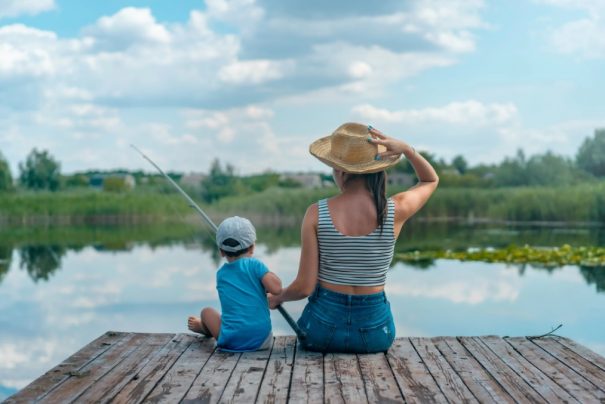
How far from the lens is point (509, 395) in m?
2.78

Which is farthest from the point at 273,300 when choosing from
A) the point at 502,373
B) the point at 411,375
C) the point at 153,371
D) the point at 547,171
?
the point at 547,171

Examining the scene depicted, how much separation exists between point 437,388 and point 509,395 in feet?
0.81

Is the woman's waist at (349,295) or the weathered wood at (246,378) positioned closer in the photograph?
the weathered wood at (246,378)

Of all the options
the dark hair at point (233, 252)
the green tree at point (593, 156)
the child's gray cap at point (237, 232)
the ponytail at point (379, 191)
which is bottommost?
the dark hair at point (233, 252)

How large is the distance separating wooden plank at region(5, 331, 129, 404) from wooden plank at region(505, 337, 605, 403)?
5.98 feet

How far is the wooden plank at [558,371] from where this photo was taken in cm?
283

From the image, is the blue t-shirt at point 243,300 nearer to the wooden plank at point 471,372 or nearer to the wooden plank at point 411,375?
the wooden plank at point 411,375

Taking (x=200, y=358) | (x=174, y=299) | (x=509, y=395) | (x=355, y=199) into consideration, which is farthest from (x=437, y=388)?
(x=174, y=299)

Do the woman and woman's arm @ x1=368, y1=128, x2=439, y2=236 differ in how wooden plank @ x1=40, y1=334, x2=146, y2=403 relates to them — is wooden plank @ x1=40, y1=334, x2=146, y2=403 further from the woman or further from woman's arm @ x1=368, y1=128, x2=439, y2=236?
woman's arm @ x1=368, y1=128, x2=439, y2=236

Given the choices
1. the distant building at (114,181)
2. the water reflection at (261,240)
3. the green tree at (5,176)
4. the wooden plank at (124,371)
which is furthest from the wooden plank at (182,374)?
the green tree at (5,176)

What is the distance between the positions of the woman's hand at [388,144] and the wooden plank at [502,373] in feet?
2.99

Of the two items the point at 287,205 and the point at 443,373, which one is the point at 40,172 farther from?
the point at 443,373

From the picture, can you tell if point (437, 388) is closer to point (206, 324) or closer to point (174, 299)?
point (206, 324)

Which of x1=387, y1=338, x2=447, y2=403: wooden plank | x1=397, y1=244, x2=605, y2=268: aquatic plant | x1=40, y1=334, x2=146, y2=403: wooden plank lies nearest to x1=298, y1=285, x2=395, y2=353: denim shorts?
x1=387, y1=338, x2=447, y2=403: wooden plank
